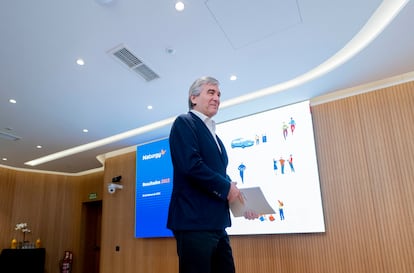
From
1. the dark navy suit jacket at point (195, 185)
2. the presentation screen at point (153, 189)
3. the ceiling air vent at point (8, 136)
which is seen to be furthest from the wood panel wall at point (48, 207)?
the dark navy suit jacket at point (195, 185)

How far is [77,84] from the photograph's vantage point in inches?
146

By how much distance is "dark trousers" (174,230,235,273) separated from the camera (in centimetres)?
110

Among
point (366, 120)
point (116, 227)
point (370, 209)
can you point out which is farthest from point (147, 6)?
point (116, 227)

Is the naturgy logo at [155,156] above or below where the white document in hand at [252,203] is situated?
above

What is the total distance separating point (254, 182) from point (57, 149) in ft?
14.0

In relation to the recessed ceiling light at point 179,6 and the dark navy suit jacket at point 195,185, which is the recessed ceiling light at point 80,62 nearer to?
the recessed ceiling light at point 179,6

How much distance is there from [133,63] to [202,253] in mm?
2608

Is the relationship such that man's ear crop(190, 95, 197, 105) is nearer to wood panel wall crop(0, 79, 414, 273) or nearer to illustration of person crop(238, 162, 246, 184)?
wood panel wall crop(0, 79, 414, 273)

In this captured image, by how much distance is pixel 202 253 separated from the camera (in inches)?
43.7

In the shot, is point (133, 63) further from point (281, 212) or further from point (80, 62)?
point (281, 212)

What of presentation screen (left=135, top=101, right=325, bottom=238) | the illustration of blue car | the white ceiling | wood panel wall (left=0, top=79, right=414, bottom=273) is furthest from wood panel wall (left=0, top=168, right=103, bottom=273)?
the illustration of blue car

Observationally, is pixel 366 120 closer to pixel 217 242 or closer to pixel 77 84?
pixel 217 242

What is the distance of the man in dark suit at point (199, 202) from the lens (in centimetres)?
113

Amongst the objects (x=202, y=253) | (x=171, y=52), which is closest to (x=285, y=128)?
(x=171, y=52)
